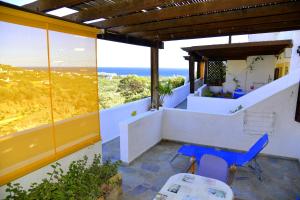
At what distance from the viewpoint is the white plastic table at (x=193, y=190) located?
2355 mm

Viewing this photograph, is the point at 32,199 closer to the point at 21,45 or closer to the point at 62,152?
the point at 62,152

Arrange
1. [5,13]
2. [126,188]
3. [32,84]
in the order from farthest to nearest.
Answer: [126,188], [32,84], [5,13]

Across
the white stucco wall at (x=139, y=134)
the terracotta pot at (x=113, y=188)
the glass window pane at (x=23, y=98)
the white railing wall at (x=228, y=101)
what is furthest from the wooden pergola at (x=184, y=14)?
the white railing wall at (x=228, y=101)

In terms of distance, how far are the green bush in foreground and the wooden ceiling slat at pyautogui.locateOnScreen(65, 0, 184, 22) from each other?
2200mm

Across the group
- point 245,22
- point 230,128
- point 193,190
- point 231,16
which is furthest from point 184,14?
point 230,128

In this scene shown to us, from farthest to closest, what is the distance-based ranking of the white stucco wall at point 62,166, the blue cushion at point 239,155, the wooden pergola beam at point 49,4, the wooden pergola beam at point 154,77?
the wooden pergola beam at point 154,77
the blue cushion at point 239,155
the white stucco wall at point 62,166
the wooden pergola beam at point 49,4

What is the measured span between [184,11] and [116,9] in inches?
37.8

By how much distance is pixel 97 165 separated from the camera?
334 cm

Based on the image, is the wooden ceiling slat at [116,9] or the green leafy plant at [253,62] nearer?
the wooden ceiling slat at [116,9]

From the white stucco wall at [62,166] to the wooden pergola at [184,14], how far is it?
2041mm

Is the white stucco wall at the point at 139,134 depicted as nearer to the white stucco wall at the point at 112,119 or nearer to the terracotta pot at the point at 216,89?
the white stucco wall at the point at 112,119

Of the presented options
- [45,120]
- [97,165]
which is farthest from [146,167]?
[45,120]

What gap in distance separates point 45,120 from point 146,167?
263 cm

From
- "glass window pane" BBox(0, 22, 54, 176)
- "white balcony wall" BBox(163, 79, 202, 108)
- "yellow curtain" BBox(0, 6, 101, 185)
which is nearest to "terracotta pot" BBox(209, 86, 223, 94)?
"white balcony wall" BBox(163, 79, 202, 108)
